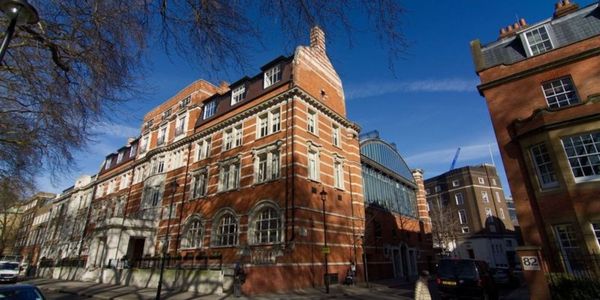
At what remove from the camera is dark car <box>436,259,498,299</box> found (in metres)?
11.6

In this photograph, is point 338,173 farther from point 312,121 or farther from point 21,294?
point 21,294

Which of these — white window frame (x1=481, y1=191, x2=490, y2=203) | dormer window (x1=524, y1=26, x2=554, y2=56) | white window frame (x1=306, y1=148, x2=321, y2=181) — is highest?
dormer window (x1=524, y1=26, x2=554, y2=56)

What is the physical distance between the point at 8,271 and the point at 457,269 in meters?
31.3

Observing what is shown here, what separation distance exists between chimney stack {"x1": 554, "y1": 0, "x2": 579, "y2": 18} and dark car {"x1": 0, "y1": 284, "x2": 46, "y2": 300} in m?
26.6

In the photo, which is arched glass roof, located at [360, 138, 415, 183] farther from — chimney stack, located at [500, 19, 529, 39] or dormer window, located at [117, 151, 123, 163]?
dormer window, located at [117, 151, 123, 163]

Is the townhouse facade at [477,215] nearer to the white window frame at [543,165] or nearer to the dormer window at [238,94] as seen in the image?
the white window frame at [543,165]

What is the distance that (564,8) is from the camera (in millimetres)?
17703

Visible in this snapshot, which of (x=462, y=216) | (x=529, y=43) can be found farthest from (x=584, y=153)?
(x=462, y=216)

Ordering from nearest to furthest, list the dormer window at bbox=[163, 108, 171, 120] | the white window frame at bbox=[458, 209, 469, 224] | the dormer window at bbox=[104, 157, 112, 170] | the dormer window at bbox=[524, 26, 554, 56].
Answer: the dormer window at bbox=[524, 26, 554, 56], the dormer window at bbox=[163, 108, 171, 120], the dormer window at bbox=[104, 157, 112, 170], the white window frame at bbox=[458, 209, 469, 224]

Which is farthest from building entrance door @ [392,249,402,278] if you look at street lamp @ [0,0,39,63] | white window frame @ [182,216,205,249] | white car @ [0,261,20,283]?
white car @ [0,261,20,283]

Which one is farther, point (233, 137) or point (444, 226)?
point (444, 226)

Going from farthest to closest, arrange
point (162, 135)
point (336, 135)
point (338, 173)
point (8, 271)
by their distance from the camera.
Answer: point (162, 135) < point (336, 135) < point (338, 173) < point (8, 271)

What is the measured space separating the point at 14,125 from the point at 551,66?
80.6 feet

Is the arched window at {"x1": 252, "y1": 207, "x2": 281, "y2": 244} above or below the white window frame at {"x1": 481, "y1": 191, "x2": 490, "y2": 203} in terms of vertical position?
below
